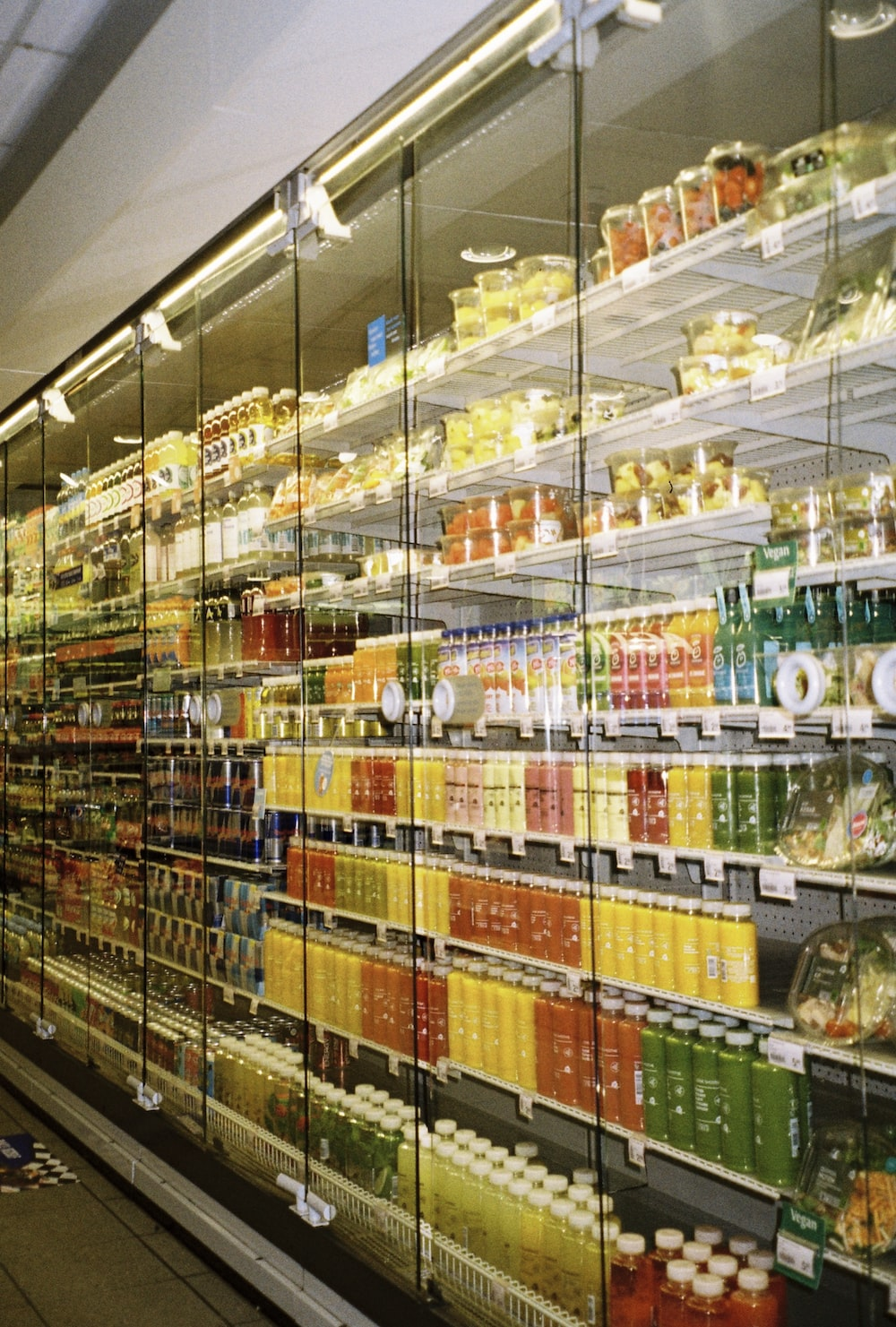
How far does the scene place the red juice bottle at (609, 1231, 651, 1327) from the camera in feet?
8.98

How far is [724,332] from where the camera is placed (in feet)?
9.47

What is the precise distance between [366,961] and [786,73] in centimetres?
293

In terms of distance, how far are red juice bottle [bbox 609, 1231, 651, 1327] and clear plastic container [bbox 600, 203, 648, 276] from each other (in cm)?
232

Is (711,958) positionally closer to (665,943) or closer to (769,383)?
(665,943)

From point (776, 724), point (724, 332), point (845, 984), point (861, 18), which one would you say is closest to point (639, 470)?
point (724, 332)

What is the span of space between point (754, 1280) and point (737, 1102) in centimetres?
36

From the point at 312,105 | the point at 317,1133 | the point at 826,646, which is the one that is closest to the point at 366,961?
the point at 317,1133

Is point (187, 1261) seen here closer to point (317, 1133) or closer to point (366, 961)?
point (317, 1133)

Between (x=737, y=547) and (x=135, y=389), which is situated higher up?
(x=135, y=389)

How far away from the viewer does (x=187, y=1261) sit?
4027 mm

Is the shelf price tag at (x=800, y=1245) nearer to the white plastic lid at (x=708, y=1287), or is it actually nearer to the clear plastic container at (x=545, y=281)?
the white plastic lid at (x=708, y=1287)

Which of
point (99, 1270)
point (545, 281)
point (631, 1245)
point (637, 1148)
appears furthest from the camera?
point (99, 1270)

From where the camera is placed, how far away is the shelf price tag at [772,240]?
2.45 meters

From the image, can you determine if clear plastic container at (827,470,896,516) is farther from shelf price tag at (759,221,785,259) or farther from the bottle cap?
the bottle cap
